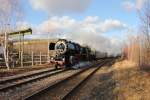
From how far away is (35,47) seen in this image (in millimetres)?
73812

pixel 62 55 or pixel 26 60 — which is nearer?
pixel 62 55

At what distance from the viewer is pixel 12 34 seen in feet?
130

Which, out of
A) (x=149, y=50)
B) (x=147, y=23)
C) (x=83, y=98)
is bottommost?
(x=83, y=98)

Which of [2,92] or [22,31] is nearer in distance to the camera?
[2,92]

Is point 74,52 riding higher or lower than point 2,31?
lower

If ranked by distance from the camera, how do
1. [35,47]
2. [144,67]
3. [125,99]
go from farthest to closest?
[35,47], [144,67], [125,99]

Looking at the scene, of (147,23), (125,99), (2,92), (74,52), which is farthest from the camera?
(74,52)

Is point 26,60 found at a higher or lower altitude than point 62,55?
lower

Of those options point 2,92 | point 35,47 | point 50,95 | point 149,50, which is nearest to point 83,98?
point 50,95

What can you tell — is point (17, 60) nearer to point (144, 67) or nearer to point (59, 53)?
point (59, 53)

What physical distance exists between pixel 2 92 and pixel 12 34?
24.4m

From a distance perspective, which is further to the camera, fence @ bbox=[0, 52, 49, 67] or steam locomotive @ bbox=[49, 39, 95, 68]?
fence @ bbox=[0, 52, 49, 67]

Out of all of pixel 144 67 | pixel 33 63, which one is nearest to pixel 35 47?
pixel 33 63

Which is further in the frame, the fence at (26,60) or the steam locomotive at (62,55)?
the fence at (26,60)
